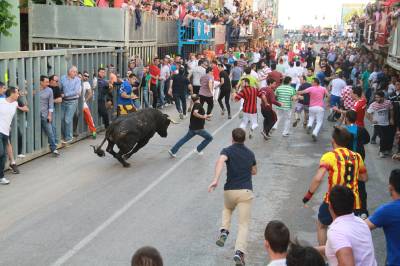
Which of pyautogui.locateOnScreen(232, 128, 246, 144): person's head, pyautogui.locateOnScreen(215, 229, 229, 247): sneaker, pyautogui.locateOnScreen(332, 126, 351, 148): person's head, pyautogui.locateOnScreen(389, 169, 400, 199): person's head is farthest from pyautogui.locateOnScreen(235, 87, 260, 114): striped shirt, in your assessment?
pyautogui.locateOnScreen(389, 169, 400, 199): person's head

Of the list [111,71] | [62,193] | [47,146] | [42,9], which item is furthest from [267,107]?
[42,9]

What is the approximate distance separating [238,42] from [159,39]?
23.5 meters

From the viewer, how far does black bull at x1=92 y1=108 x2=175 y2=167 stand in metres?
12.6

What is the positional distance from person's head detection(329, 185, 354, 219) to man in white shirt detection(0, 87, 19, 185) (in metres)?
7.51

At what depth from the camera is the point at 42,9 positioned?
20.3 metres

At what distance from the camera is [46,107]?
13383 mm

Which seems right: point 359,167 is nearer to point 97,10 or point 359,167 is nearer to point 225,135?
point 225,135

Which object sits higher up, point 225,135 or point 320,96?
point 320,96

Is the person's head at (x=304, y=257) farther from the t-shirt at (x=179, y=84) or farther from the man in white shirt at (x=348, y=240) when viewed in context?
the t-shirt at (x=179, y=84)

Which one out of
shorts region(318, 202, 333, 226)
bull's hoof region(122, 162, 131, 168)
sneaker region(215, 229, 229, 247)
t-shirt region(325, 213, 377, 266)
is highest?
t-shirt region(325, 213, 377, 266)

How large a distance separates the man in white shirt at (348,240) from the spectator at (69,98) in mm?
10290

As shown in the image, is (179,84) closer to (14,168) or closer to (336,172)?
(14,168)

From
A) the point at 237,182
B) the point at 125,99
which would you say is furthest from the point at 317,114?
the point at 237,182

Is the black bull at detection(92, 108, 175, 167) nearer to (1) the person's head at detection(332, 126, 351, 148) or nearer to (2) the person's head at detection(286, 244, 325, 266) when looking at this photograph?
(1) the person's head at detection(332, 126, 351, 148)
